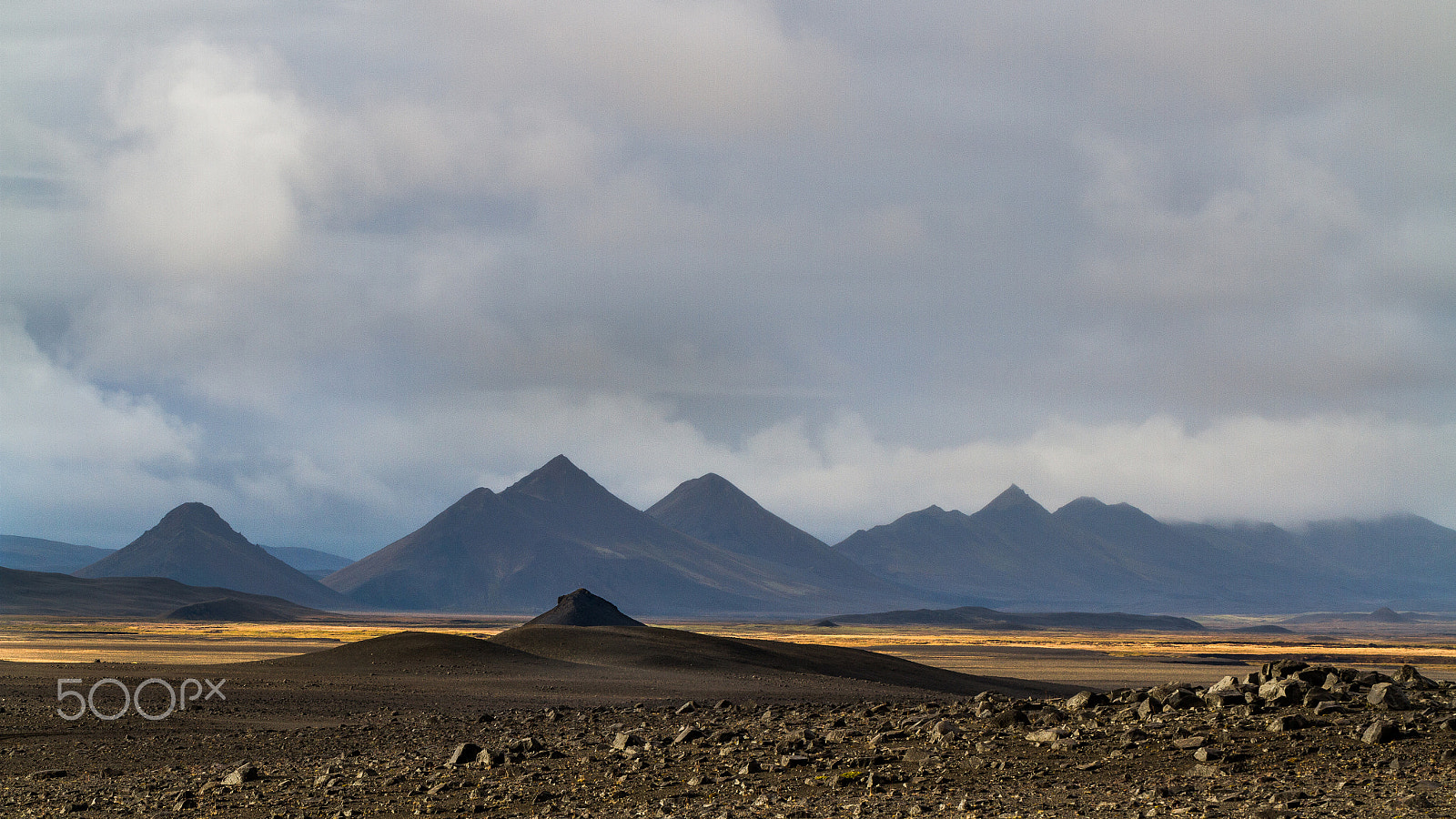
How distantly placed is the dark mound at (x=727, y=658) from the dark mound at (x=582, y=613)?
16812mm

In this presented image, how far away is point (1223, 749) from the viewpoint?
16453 millimetres

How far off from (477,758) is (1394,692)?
1470 cm

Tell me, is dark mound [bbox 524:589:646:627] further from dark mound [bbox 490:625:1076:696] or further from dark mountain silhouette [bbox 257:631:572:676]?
dark mountain silhouette [bbox 257:631:572:676]

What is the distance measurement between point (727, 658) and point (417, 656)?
49.8 feet

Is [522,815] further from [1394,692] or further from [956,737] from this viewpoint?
[1394,692]

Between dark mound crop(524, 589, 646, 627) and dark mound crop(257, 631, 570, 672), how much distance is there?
79.4 ft

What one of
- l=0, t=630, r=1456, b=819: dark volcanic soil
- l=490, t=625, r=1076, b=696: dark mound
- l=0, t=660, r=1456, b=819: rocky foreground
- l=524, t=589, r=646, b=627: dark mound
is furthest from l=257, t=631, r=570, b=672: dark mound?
l=0, t=660, r=1456, b=819: rocky foreground

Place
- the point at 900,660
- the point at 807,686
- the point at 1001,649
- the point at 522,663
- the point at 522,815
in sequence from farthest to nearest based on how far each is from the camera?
the point at 1001,649, the point at 900,660, the point at 522,663, the point at 807,686, the point at 522,815

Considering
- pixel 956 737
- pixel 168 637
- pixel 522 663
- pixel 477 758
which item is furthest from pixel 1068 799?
pixel 168 637

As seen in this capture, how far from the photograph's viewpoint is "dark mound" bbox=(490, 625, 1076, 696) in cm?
5828

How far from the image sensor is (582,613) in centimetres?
8925

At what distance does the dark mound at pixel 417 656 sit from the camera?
54250mm

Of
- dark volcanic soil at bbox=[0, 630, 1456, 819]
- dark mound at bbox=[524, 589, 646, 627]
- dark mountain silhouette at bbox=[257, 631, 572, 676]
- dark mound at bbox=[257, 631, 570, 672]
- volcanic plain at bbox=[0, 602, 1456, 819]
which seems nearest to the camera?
dark volcanic soil at bbox=[0, 630, 1456, 819]

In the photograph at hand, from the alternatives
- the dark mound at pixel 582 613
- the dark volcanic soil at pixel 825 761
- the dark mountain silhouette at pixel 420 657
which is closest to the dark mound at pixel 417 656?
the dark mountain silhouette at pixel 420 657
